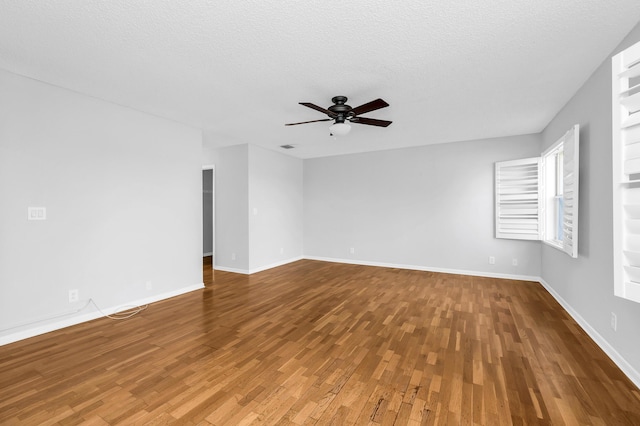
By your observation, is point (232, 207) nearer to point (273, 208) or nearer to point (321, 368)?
point (273, 208)

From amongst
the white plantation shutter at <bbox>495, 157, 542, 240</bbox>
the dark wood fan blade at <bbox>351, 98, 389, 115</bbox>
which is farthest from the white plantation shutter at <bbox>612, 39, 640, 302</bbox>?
the white plantation shutter at <bbox>495, 157, 542, 240</bbox>

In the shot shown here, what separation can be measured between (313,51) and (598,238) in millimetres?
3072

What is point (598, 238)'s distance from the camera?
2568mm

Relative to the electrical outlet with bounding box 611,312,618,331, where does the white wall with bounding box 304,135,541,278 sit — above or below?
above

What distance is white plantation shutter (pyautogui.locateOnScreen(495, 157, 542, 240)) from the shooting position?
464 cm

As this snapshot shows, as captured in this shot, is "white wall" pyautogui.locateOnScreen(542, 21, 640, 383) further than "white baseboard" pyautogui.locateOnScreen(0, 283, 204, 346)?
No

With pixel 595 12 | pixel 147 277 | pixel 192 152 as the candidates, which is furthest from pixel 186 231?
pixel 595 12

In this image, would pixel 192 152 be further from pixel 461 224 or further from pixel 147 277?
pixel 461 224

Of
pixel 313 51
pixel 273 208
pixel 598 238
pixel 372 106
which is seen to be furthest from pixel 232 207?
pixel 598 238

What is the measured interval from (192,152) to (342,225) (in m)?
3.64

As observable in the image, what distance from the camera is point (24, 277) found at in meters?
2.74

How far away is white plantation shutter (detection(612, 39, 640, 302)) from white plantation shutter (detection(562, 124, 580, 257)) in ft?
5.33

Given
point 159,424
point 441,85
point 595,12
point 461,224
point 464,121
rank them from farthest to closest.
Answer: point 461,224
point 464,121
point 441,85
point 595,12
point 159,424

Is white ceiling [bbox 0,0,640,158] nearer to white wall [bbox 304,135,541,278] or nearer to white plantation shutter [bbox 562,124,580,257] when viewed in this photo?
white plantation shutter [bbox 562,124,580,257]
